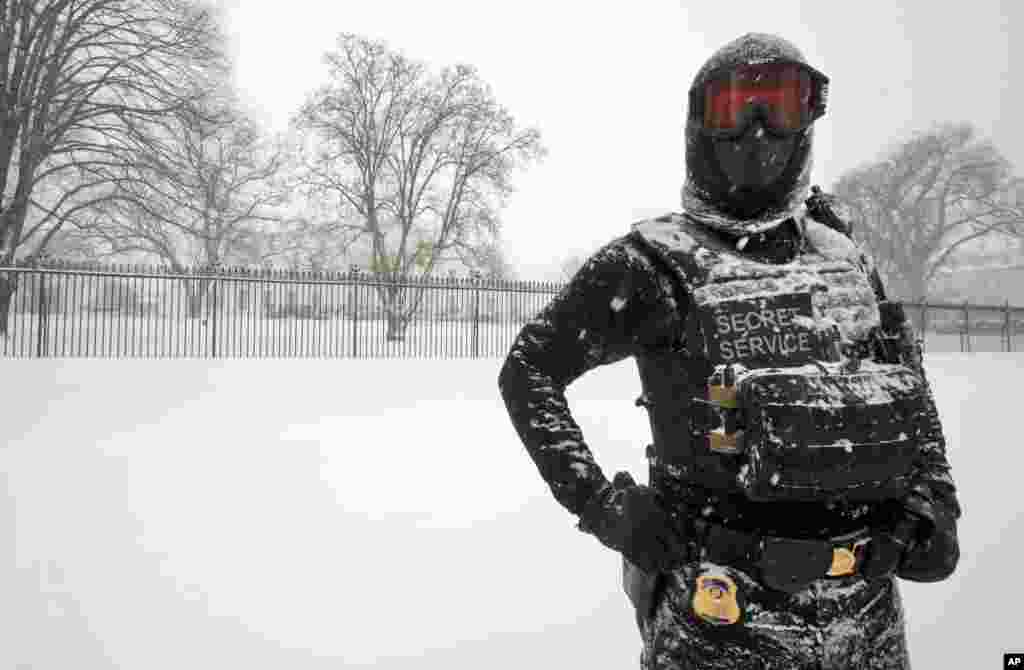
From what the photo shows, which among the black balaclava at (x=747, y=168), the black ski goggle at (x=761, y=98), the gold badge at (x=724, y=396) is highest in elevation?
the black ski goggle at (x=761, y=98)

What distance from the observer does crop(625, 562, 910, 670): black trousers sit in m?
1.42

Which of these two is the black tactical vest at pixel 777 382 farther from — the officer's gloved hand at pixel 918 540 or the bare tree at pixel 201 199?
the bare tree at pixel 201 199

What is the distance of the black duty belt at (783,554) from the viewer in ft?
4.51

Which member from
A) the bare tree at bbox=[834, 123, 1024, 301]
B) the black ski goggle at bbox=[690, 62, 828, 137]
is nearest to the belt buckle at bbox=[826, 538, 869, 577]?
the black ski goggle at bbox=[690, 62, 828, 137]

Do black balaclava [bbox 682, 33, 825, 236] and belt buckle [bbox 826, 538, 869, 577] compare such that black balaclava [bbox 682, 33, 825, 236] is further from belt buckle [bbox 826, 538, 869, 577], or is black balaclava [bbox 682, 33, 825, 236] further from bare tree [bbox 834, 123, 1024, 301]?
bare tree [bbox 834, 123, 1024, 301]

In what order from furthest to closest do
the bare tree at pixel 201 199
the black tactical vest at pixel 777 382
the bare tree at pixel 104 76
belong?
the bare tree at pixel 201 199
the bare tree at pixel 104 76
the black tactical vest at pixel 777 382

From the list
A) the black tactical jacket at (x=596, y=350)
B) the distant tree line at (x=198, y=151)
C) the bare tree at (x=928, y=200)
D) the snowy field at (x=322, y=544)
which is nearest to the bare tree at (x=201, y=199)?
the distant tree line at (x=198, y=151)

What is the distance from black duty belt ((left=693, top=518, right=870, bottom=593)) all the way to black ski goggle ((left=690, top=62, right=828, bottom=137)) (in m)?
1.00

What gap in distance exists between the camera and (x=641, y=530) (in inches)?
56.6

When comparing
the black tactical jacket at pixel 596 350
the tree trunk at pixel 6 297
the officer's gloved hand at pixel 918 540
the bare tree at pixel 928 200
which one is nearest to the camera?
the officer's gloved hand at pixel 918 540

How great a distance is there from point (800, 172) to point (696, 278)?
499 mm

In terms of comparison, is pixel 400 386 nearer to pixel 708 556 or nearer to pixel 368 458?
pixel 368 458

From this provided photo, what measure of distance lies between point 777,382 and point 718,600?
0.50 metres

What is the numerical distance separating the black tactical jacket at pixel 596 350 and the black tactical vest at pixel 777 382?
0.04 m
